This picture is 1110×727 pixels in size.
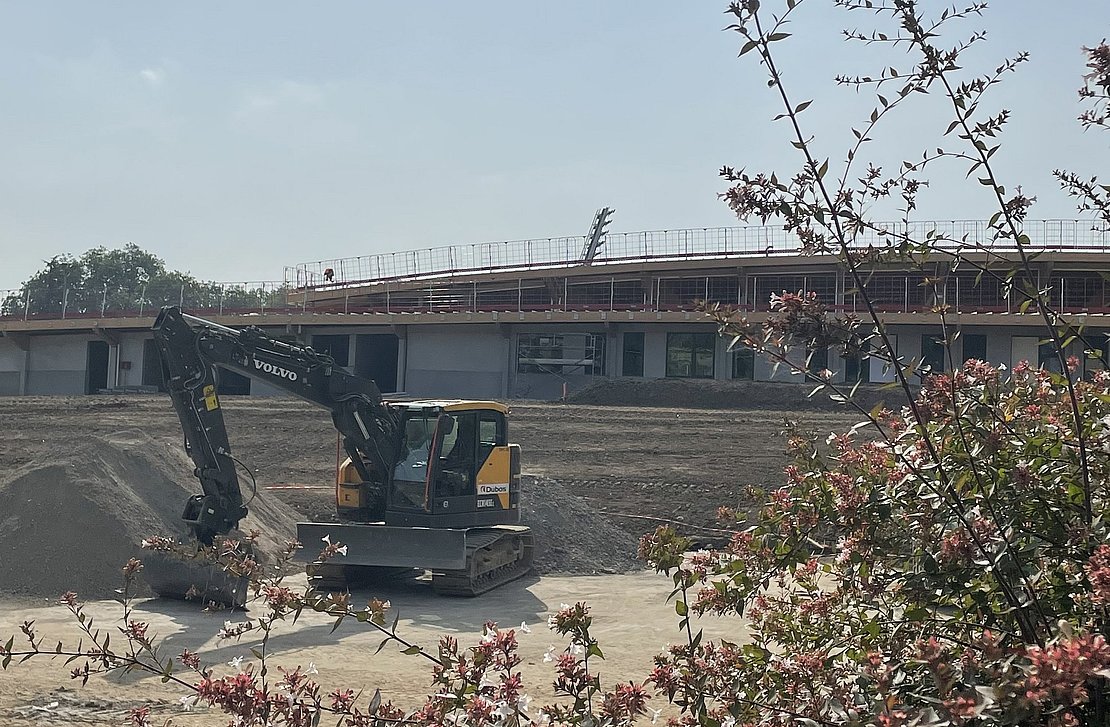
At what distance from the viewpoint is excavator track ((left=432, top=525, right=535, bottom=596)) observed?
57.1 ft

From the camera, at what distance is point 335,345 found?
52.1 metres

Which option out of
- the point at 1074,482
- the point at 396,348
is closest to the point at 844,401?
the point at 1074,482

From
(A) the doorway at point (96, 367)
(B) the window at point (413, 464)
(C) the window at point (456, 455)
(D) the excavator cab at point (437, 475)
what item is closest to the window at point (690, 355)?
(A) the doorway at point (96, 367)

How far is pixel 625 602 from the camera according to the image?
17953mm

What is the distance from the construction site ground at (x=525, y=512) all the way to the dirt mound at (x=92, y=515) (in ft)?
1.08

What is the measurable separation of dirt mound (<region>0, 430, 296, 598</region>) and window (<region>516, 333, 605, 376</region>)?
2507 cm

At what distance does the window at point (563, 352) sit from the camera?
4756cm

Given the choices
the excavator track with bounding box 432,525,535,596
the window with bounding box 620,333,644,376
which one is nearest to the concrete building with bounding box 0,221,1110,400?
the window with bounding box 620,333,644,376

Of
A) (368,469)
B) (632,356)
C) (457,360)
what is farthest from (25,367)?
(368,469)

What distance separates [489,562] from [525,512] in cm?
453

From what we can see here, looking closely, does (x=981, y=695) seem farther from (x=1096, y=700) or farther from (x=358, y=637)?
(x=358, y=637)

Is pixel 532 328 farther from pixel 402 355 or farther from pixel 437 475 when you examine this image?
pixel 437 475

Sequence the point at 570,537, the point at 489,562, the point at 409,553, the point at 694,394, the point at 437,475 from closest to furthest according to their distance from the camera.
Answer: the point at 409,553 < the point at 437,475 < the point at 489,562 < the point at 570,537 < the point at 694,394

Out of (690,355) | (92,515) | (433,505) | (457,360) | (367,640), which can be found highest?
(690,355)
